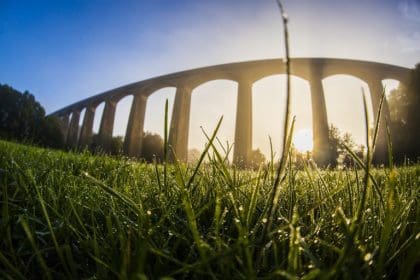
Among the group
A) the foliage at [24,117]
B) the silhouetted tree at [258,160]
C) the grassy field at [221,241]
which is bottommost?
the grassy field at [221,241]

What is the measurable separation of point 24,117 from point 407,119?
2773 cm

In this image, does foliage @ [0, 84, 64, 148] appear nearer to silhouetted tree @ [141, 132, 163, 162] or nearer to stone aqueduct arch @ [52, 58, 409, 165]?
stone aqueduct arch @ [52, 58, 409, 165]

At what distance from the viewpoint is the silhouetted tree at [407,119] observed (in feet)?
59.9

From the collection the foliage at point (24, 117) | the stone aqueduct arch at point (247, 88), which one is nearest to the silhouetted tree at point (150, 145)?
the stone aqueduct arch at point (247, 88)

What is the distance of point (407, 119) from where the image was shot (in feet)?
65.6

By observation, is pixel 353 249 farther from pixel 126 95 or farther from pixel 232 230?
pixel 126 95

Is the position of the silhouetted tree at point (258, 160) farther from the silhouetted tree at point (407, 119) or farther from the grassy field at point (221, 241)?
the silhouetted tree at point (407, 119)

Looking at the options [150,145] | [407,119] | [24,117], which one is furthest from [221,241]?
[150,145]

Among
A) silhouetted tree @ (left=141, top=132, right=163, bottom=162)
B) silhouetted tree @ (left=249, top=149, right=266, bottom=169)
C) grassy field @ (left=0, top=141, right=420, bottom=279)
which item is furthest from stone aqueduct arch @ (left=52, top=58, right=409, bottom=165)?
grassy field @ (left=0, top=141, right=420, bottom=279)

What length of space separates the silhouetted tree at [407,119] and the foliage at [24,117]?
2140 cm

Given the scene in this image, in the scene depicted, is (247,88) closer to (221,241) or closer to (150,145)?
(150,145)

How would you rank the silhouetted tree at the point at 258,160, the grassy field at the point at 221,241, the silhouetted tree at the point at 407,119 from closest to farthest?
the grassy field at the point at 221,241, the silhouetted tree at the point at 258,160, the silhouetted tree at the point at 407,119

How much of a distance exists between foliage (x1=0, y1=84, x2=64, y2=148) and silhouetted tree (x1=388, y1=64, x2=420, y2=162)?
70.2 feet

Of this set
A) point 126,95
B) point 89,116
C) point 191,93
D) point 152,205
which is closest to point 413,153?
point 191,93
